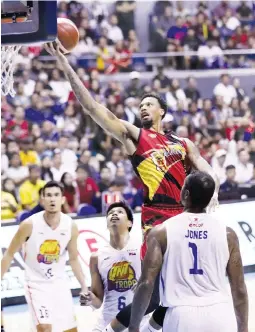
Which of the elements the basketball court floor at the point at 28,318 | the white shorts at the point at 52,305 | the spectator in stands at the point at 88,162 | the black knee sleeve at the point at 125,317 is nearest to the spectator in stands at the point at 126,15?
the spectator in stands at the point at 88,162

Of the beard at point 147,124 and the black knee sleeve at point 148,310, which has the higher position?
the beard at point 147,124

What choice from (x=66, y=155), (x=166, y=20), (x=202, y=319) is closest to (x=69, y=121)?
(x=66, y=155)

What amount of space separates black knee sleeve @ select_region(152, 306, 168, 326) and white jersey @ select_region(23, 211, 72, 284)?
170 centimetres

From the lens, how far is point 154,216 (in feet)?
22.9

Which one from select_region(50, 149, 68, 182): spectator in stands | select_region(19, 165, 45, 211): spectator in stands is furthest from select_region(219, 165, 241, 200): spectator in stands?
select_region(19, 165, 45, 211): spectator in stands

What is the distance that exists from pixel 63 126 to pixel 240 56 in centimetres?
571

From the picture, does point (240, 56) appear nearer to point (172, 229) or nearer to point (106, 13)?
point (106, 13)

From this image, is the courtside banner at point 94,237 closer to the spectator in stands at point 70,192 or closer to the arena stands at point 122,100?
the arena stands at point 122,100

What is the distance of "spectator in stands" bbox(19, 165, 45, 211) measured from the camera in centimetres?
1349

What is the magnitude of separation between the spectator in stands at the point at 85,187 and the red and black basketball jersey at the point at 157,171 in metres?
7.12

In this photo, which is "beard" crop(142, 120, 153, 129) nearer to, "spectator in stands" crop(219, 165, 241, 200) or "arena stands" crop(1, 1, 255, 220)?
"arena stands" crop(1, 1, 255, 220)

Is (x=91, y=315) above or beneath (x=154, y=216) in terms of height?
beneath

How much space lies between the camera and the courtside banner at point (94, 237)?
11852 mm

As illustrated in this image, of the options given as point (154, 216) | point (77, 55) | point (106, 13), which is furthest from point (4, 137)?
point (154, 216)
